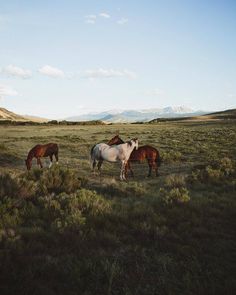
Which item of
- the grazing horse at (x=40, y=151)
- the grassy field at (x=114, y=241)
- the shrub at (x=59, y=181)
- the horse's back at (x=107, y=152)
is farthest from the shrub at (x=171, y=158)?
the shrub at (x=59, y=181)

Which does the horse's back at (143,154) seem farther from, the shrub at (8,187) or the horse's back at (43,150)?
the shrub at (8,187)

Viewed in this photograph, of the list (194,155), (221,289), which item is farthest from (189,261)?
(194,155)

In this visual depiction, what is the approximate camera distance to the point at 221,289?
490 centimetres

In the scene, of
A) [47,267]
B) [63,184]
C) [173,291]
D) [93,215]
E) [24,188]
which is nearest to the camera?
[173,291]

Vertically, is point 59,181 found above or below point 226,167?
above

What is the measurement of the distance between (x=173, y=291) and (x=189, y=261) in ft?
3.40

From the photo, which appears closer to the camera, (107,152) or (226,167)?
(107,152)

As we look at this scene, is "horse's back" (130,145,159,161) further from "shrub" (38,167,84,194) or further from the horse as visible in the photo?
"shrub" (38,167,84,194)

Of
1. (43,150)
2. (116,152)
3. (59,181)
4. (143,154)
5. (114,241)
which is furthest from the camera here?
(43,150)

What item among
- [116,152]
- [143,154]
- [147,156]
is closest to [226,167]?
[147,156]

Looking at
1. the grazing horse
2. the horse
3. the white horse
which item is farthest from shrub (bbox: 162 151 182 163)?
the grazing horse

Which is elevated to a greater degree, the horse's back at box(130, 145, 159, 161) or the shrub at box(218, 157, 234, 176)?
the horse's back at box(130, 145, 159, 161)

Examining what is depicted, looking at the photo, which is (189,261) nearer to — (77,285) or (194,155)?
(77,285)

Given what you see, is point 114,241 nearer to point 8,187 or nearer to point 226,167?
point 8,187
